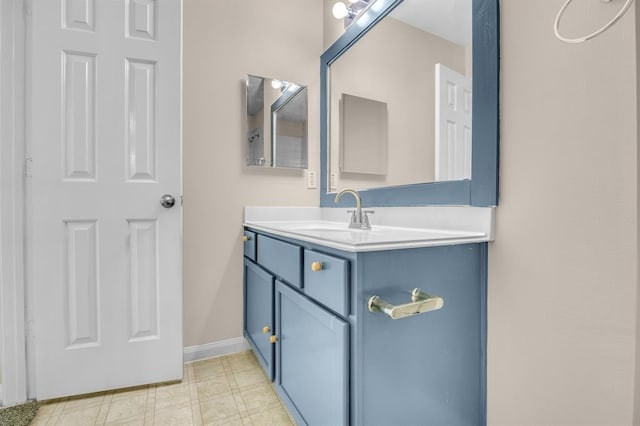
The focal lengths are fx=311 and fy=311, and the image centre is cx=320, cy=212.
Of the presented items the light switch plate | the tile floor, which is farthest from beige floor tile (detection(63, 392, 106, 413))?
the light switch plate

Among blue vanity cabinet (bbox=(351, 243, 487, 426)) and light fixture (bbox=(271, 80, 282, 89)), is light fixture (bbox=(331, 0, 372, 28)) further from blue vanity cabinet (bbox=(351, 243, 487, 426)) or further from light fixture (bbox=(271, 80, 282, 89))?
blue vanity cabinet (bbox=(351, 243, 487, 426))

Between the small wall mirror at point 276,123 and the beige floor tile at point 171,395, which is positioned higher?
the small wall mirror at point 276,123

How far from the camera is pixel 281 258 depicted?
1273 millimetres

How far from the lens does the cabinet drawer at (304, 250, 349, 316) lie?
847 millimetres

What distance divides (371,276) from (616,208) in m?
0.60

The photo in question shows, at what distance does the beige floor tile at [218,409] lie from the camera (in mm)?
1294

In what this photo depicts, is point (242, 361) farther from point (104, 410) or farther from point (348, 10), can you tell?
point (348, 10)

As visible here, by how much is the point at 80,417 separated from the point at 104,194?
952 millimetres

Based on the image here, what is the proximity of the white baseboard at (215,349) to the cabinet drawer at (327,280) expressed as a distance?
1.06 m

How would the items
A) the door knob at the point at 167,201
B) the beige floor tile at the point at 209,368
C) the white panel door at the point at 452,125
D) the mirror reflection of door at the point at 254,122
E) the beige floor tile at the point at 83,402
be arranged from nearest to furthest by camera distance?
the white panel door at the point at 452,125 < the beige floor tile at the point at 83,402 < the door knob at the point at 167,201 < the beige floor tile at the point at 209,368 < the mirror reflection of door at the point at 254,122

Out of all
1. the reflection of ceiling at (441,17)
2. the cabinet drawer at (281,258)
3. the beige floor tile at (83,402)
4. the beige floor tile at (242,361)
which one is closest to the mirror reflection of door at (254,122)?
the cabinet drawer at (281,258)

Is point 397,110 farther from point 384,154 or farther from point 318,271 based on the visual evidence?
point 318,271

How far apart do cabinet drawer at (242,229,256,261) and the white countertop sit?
0.19 ft

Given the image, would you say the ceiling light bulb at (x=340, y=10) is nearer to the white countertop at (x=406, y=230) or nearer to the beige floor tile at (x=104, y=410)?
the white countertop at (x=406, y=230)
